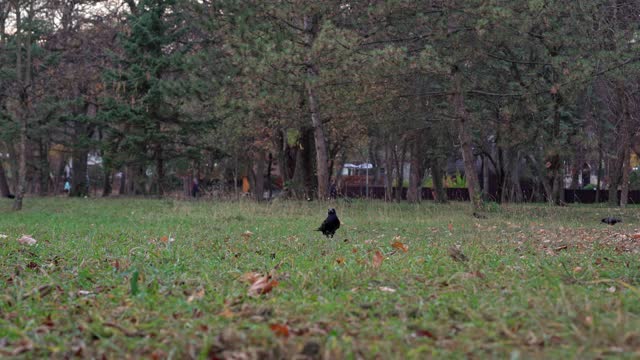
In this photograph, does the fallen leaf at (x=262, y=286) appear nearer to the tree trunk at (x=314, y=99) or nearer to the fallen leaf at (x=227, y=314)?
the fallen leaf at (x=227, y=314)

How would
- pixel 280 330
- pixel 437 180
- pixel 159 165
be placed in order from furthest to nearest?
pixel 437 180 → pixel 159 165 → pixel 280 330

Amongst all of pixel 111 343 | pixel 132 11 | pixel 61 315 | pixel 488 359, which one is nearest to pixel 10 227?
pixel 61 315

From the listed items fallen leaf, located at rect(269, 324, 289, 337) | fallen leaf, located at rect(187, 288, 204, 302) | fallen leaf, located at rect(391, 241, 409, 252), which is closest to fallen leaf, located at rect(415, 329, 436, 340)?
fallen leaf, located at rect(269, 324, 289, 337)

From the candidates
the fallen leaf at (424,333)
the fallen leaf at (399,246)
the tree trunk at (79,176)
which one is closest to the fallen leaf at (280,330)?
the fallen leaf at (424,333)

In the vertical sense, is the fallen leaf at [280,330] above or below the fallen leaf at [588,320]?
below

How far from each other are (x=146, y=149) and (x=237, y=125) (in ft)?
13.0

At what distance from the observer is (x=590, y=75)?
15.8 meters

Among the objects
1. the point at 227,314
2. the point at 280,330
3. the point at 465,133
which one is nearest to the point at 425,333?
the point at 280,330

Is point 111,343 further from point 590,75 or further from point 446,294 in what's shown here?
point 590,75

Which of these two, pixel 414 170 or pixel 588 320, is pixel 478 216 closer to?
pixel 588 320

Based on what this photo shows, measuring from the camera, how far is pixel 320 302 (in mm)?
4031

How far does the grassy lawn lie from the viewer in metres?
3.07

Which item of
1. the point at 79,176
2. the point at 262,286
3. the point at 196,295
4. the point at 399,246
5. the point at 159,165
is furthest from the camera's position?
the point at 79,176

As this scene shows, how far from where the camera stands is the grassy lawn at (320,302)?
10.1ft
